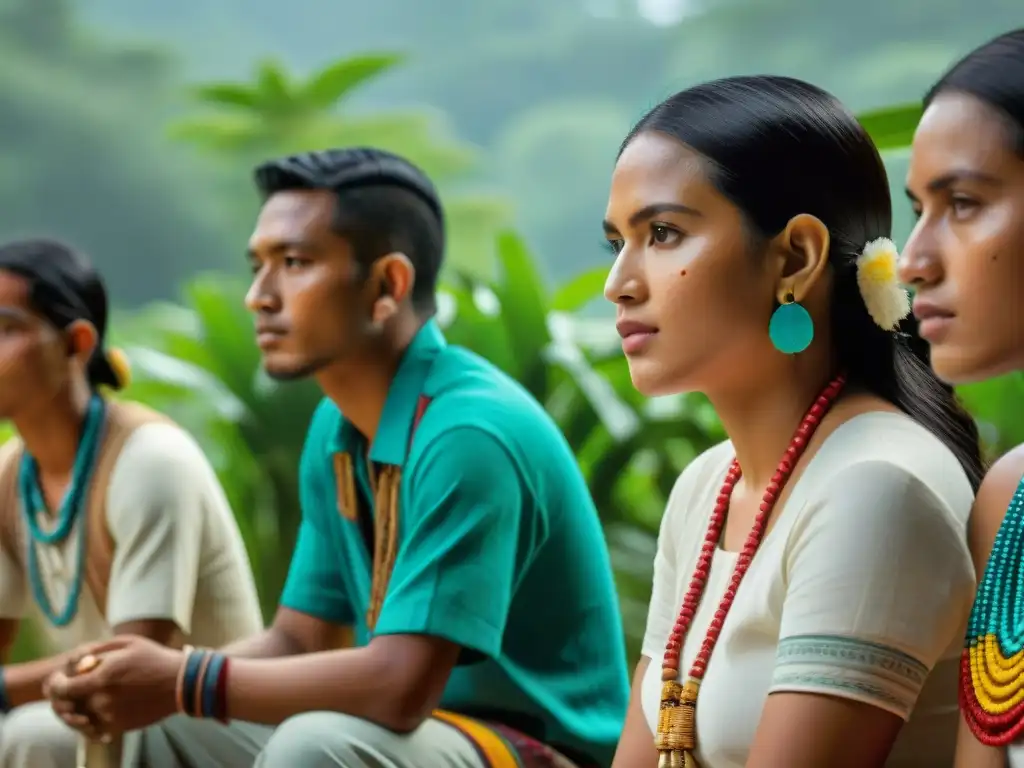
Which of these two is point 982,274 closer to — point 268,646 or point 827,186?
point 827,186

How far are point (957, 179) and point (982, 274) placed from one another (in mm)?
86

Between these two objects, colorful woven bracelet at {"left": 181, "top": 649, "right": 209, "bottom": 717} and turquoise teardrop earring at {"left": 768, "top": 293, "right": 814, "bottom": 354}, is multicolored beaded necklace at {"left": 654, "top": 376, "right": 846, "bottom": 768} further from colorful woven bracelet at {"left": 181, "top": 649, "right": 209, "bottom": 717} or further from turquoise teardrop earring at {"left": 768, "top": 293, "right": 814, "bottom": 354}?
colorful woven bracelet at {"left": 181, "top": 649, "right": 209, "bottom": 717}

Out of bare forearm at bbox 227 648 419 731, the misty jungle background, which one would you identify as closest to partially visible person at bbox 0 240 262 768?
bare forearm at bbox 227 648 419 731

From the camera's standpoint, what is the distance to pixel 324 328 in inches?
88.7

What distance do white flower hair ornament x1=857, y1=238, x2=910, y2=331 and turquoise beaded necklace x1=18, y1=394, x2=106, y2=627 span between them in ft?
5.13

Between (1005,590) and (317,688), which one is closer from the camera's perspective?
(1005,590)

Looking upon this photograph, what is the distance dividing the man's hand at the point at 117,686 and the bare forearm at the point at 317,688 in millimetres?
90

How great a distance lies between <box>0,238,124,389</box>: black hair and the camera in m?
2.68

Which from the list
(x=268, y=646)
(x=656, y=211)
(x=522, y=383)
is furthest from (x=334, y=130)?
(x=656, y=211)

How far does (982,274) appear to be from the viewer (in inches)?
48.4

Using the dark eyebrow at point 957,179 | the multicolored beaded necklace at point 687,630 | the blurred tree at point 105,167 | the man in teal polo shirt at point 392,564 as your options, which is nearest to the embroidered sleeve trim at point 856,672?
the multicolored beaded necklace at point 687,630

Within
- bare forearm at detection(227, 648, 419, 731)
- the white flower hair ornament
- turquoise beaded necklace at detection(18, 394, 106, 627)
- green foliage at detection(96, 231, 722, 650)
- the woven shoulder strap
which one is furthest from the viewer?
green foliage at detection(96, 231, 722, 650)

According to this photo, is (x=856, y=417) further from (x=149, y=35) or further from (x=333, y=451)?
(x=149, y=35)

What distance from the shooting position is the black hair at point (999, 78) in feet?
4.05
